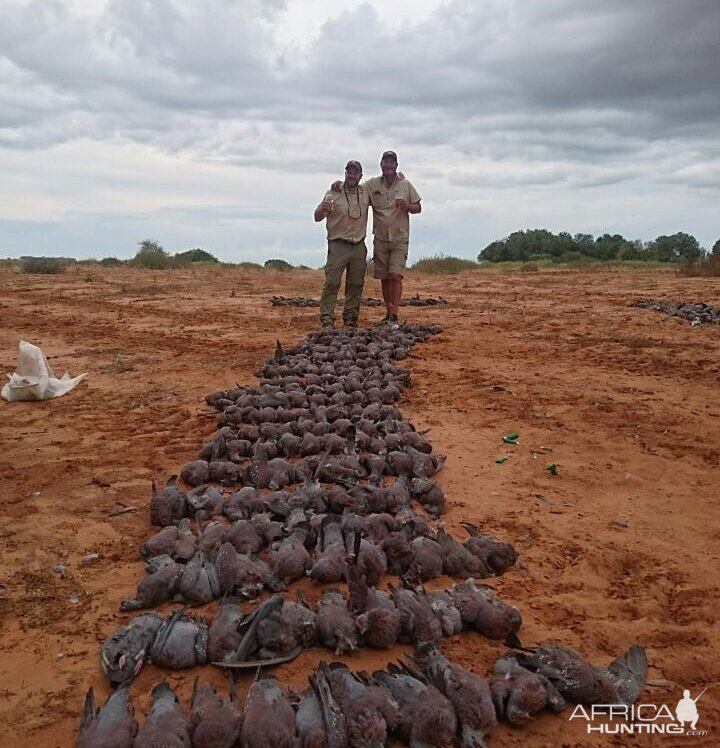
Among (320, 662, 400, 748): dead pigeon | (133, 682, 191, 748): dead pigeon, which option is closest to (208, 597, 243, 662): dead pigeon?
(133, 682, 191, 748): dead pigeon

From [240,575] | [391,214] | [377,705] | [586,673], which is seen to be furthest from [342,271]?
[377,705]

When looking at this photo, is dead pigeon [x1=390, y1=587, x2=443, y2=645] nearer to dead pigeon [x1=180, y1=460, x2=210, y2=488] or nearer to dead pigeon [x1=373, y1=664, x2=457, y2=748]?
dead pigeon [x1=373, y1=664, x2=457, y2=748]

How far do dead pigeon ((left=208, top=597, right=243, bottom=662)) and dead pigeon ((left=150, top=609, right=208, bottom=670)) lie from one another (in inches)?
1.1

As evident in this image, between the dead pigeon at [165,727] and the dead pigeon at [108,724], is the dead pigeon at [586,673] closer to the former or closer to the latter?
the dead pigeon at [165,727]

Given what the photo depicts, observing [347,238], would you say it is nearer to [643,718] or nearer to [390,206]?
[390,206]

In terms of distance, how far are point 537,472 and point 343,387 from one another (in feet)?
6.57

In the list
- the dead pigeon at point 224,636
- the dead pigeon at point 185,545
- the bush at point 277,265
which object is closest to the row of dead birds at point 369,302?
the dead pigeon at point 185,545

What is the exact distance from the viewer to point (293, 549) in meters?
2.97

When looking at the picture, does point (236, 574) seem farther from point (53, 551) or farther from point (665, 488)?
point (665, 488)

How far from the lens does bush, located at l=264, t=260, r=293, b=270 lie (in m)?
27.2

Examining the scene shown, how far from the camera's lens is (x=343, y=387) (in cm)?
566

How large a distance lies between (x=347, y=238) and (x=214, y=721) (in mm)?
7268

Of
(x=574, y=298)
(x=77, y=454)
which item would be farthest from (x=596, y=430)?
(x=574, y=298)

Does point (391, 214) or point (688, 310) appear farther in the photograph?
point (688, 310)
